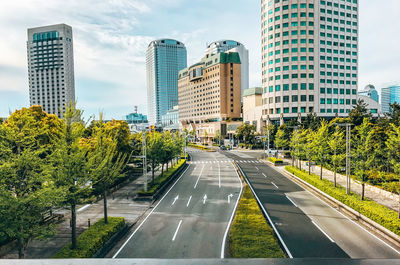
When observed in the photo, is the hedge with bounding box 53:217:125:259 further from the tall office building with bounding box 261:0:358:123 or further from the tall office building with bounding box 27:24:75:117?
the tall office building with bounding box 27:24:75:117

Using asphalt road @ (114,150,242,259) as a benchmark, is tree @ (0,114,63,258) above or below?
above

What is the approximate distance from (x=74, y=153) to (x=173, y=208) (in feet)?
41.9

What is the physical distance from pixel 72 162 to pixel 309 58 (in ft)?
302

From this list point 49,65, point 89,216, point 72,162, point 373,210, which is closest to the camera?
point 72,162

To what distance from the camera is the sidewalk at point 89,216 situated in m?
16.2

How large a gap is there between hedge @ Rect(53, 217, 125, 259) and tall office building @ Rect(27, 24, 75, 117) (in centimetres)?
16768

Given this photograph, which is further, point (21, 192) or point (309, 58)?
point (309, 58)

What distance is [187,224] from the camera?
69.1 ft

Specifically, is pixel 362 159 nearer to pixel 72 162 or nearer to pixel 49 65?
pixel 72 162

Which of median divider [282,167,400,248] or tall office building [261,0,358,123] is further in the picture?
tall office building [261,0,358,123]

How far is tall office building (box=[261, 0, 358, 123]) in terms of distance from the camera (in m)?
90.1

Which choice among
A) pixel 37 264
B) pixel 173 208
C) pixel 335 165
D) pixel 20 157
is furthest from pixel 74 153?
pixel 335 165

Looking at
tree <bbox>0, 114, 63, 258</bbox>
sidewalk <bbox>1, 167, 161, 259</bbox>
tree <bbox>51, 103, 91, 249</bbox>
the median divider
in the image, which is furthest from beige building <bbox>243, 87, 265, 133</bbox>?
tree <bbox>0, 114, 63, 258</bbox>

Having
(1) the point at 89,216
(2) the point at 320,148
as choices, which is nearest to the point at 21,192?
(1) the point at 89,216
